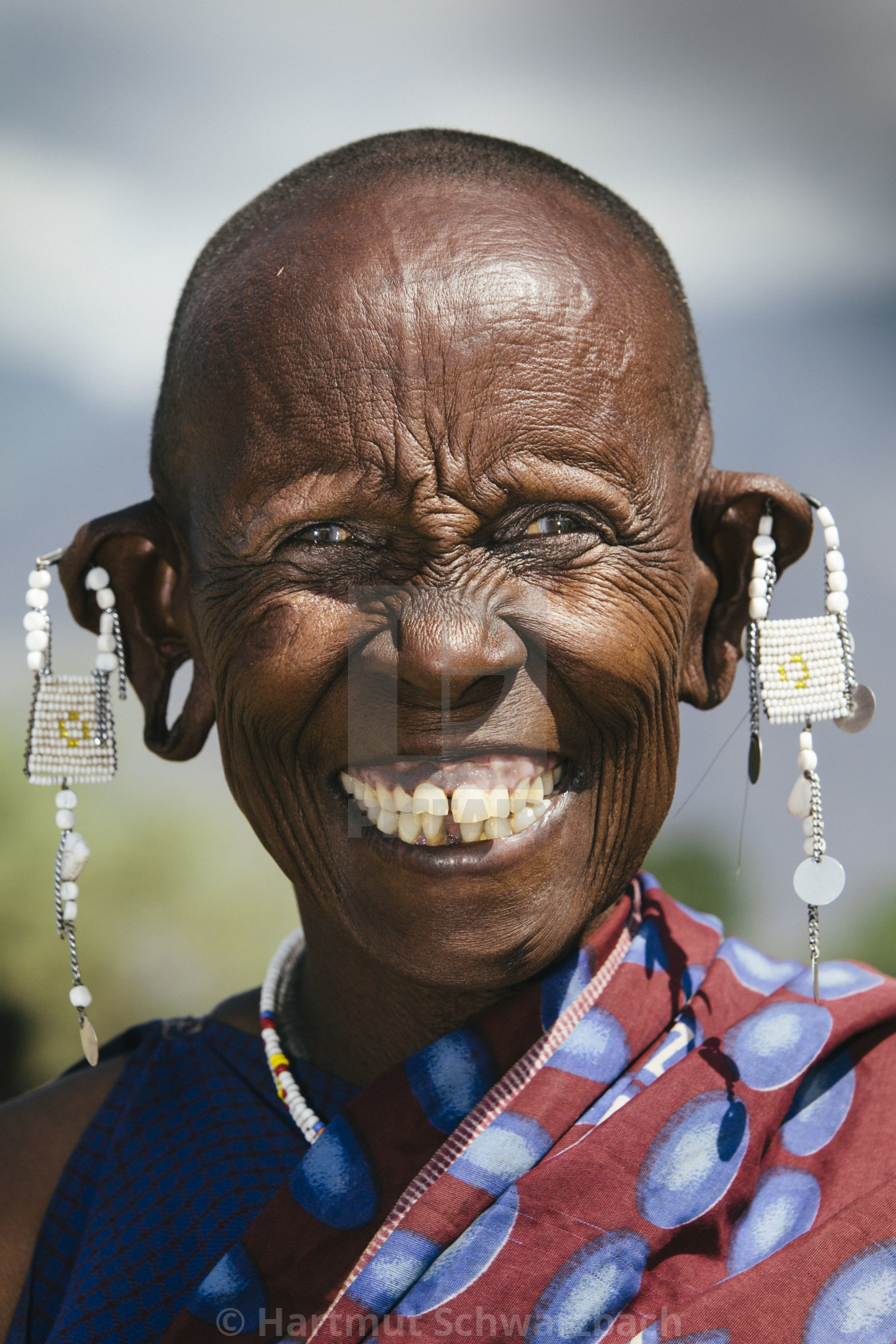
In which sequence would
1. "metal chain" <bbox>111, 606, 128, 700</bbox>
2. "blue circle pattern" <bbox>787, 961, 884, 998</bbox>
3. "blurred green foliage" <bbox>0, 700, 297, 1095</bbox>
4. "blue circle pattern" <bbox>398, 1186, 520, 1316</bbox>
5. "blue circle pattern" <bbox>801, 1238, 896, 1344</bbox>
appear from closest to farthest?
"blue circle pattern" <bbox>801, 1238, 896, 1344</bbox> < "blue circle pattern" <bbox>398, 1186, 520, 1316</bbox> < "blue circle pattern" <bbox>787, 961, 884, 998</bbox> < "metal chain" <bbox>111, 606, 128, 700</bbox> < "blurred green foliage" <bbox>0, 700, 297, 1095</bbox>

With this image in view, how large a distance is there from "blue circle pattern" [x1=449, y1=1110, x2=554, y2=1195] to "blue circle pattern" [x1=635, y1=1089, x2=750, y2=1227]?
0.56 ft

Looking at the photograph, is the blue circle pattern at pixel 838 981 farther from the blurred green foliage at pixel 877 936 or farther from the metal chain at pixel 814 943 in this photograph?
the blurred green foliage at pixel 877 936

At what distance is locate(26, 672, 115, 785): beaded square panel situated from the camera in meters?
2.38

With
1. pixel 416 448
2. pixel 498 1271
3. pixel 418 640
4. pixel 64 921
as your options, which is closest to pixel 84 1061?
pixel 64 921

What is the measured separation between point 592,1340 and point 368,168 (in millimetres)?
1799

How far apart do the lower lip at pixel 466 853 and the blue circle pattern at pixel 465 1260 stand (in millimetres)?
474

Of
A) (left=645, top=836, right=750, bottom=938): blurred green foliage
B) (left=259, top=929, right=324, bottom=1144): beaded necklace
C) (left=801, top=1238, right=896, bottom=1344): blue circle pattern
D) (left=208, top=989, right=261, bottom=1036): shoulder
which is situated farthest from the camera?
(left=645, top=836, right=750, bottom=938): blurred green foliage

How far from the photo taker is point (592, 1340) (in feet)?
5.64

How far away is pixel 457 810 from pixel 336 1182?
0.63 meters

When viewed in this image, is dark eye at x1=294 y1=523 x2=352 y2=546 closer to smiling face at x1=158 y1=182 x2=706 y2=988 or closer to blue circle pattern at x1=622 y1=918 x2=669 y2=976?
smiling face at x1=158 y1=182 x2=706 y2=988

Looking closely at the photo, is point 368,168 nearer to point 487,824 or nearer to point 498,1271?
point 487,824

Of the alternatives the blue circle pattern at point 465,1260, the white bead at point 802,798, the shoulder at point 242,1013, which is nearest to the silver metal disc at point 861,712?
the white bead at point 802,798

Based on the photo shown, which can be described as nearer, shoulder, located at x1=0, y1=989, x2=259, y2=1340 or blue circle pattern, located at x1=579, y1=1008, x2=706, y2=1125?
blue circle pattern, located at x1=579, y1=1008, x2=706, y2=1125

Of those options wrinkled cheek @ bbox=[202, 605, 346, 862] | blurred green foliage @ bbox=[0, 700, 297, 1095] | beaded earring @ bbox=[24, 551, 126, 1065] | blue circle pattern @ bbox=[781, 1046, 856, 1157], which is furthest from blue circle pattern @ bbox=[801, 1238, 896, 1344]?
blurred green foliage @ bbox=[0, 700, 297, 1095]
